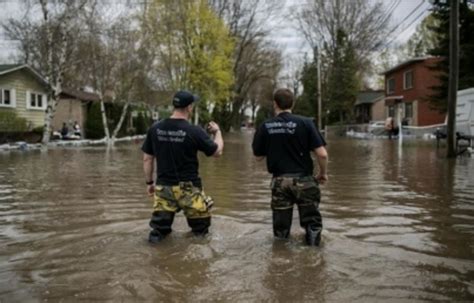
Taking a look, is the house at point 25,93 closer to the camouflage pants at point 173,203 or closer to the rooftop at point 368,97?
the camouflage pants at point 173,203

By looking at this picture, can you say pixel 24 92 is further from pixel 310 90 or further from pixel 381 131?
pixel 310 90

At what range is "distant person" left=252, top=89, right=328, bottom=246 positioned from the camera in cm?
611

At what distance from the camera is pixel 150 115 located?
55.9 meters

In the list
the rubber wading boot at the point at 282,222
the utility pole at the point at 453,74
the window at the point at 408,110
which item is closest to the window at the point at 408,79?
the window at the point at 408,110

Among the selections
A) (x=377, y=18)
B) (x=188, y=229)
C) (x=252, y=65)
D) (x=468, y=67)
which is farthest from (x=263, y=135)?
(x=252, y=65)

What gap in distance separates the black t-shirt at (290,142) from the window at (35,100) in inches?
1336

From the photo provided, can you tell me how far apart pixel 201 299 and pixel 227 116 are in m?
64.3

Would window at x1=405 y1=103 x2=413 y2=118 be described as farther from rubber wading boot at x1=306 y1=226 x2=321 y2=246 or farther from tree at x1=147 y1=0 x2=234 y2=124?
rubber wading boot at x1=306 y1=226 x2=321 y2=246

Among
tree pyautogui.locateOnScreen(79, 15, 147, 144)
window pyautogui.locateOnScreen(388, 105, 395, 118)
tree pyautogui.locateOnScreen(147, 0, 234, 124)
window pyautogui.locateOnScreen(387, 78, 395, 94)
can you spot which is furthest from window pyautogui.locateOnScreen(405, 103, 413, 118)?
tree pyautogui.locateOnScreen(79, 15, 147, 144)

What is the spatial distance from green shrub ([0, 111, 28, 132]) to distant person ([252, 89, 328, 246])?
90.5 feet

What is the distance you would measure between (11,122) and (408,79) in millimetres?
31701

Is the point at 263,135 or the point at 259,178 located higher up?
the point at 263,135

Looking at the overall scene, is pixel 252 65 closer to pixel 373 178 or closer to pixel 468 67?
pixel 468 67

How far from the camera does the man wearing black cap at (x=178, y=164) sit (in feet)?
20.4
